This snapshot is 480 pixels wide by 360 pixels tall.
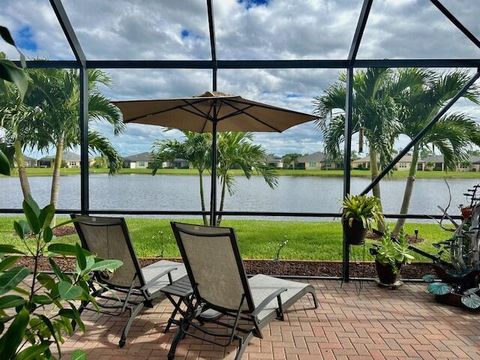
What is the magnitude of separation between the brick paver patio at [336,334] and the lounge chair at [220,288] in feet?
0.68

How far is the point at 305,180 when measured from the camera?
5.91m

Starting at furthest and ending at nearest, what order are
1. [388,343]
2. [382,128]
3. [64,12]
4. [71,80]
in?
1. [71,80]
2. [382,128]
3. [64,12]
4. [388,343]

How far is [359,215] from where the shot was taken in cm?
404

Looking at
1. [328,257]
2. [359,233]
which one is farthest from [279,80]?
[328,257]

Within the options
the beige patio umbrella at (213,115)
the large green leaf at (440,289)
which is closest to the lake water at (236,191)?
the beige patio umbrella at (213,115)

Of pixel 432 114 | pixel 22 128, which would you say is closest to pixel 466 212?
pixel 432 114

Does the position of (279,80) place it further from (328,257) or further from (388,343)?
(388,343)

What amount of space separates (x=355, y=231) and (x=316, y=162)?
212 centimetres

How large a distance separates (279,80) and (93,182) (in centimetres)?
331

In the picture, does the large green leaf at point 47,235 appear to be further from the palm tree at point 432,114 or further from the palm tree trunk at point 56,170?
the palm tree trunk at point 56,170

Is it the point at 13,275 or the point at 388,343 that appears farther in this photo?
the point at 388,343

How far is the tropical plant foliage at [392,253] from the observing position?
4.24 meters

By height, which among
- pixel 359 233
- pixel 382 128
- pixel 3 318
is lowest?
pixel 359 233

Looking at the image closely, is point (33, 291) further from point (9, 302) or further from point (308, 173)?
point (308, 173)
